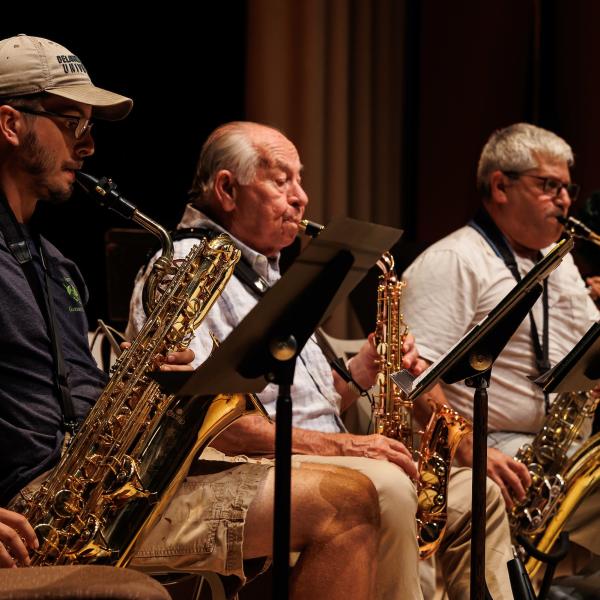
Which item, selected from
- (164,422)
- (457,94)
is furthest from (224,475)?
(457,94)

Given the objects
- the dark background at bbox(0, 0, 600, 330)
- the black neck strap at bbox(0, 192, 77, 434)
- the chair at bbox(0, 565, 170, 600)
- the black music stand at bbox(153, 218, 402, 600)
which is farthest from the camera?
the dark background at bbox(0, 0, 600, 330)

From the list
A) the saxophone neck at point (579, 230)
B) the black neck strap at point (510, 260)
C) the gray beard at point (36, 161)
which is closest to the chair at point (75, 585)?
the gray beard at point (36, 161)

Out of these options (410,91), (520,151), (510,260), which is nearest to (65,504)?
(510,260)

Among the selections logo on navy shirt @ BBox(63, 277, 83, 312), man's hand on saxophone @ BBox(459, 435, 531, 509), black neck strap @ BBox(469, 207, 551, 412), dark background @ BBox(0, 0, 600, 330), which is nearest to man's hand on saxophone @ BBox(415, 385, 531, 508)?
man's hand on saxophone @ BBox(459, 435, 531, 509)

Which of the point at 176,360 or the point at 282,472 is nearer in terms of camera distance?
the point at 282,472

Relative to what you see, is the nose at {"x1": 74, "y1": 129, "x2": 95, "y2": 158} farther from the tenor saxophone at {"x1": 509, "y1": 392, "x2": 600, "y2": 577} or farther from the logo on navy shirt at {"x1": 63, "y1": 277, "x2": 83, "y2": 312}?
the tenor saxophone at {"x1": 509, "y1": 392, "x2": 600, "y2": 577}

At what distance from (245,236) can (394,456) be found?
36.3 inches

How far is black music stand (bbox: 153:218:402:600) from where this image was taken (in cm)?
219

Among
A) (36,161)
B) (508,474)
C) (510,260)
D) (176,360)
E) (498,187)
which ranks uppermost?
(36,161)

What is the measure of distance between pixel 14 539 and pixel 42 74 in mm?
1262

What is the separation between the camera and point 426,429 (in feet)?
11.9

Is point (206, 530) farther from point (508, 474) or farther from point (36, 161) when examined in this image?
point (508, 474)

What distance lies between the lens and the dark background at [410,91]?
Answer: 4816 millimetres

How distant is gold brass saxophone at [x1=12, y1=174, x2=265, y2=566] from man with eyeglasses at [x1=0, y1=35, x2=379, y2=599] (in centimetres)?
7
